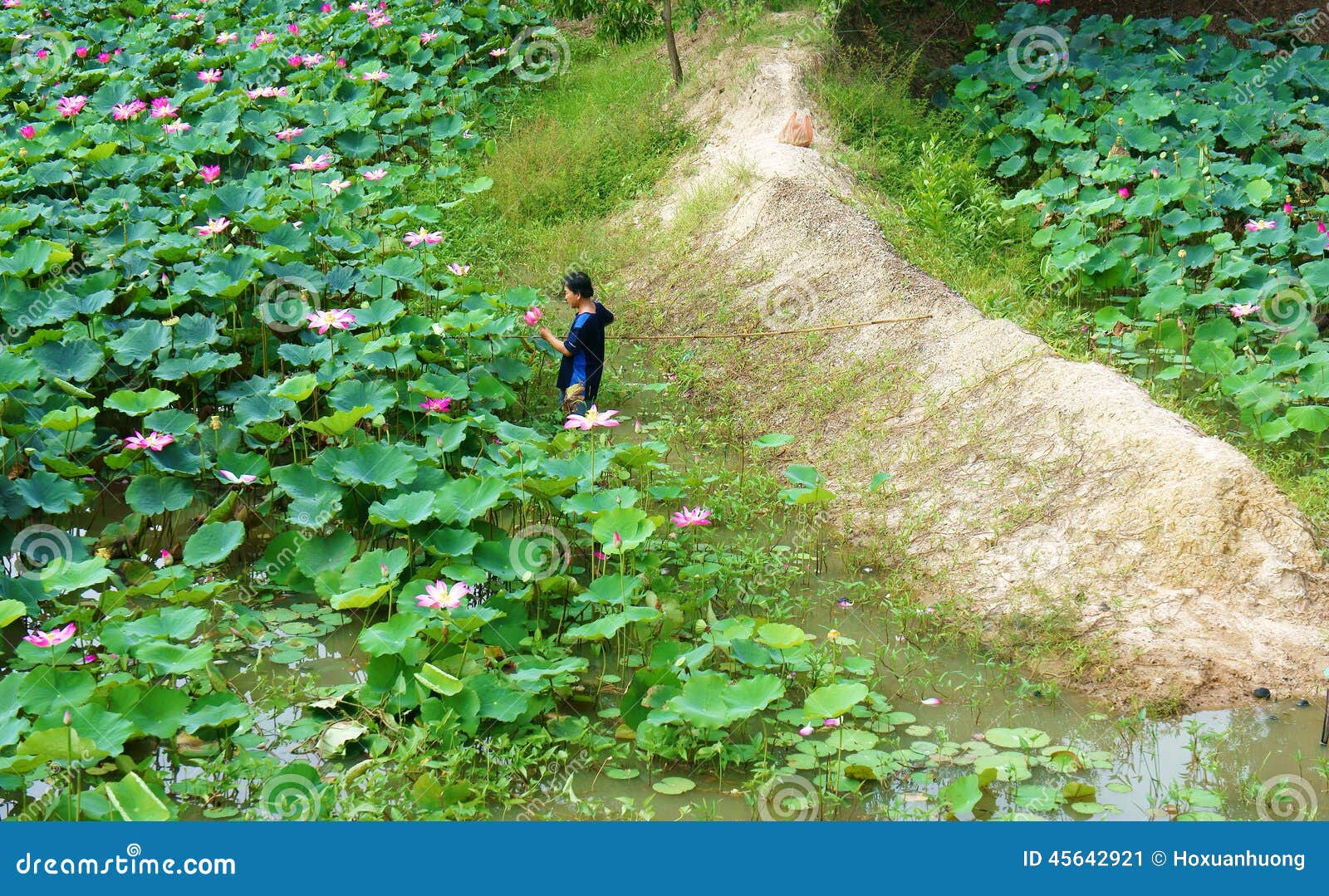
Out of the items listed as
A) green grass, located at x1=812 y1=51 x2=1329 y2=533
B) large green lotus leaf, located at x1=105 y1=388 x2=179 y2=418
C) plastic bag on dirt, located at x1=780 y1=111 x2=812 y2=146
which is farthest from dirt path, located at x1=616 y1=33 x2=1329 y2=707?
large green lotus leaf, located at x1=105 y1=388 x2=179 y2=418

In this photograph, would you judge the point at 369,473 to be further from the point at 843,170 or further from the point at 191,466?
the point at 843,170

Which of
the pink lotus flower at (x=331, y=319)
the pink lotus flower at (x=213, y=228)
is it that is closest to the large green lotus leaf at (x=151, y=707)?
the pink lotus flower at (x=331, y=319)

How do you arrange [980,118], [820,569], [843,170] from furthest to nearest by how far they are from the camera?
1. [980,118]
2. [843,170]
3. [820,569]

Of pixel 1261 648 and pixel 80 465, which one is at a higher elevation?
pixel 80 465

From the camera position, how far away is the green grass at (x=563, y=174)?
8.09 m

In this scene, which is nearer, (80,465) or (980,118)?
(80,465)

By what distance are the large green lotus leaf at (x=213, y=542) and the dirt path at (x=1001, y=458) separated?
271 cm

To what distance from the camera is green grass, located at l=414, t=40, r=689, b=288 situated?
8094mm

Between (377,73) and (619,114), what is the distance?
1.98 m

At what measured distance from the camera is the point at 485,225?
8438mm

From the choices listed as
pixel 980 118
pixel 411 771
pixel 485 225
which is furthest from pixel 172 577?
pixel 980 118

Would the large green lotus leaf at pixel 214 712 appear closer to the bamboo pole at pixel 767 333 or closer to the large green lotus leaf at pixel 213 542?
the large green lotus leaf at pixel 213 542

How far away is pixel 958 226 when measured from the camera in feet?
25.8

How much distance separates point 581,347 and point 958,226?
3.25 m
